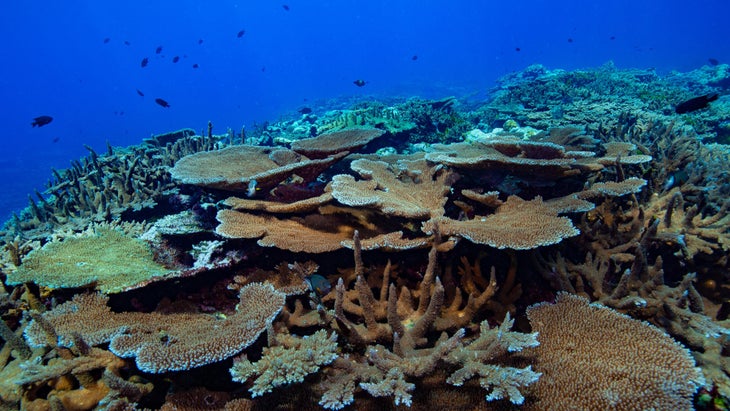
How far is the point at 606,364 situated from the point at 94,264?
4.52 metres

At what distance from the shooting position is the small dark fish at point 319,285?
318 cm

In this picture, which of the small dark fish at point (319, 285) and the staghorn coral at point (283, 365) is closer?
the staghorn coral at point (283, 365)

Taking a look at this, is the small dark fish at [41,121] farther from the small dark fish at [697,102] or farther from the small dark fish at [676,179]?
the small dark fish at [697,102]

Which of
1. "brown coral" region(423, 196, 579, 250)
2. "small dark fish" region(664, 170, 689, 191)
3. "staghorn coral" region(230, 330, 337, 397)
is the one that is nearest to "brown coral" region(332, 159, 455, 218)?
"brown coral" region(423, 196, 579, 250)

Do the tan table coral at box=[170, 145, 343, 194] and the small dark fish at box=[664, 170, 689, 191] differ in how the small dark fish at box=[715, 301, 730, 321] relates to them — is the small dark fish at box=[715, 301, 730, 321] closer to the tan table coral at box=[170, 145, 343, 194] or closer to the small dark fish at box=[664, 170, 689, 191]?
the small dark fish at box=[664, 170, 689, 191]

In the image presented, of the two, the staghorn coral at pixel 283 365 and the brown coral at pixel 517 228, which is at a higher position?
the brown coral at pixel 517 228

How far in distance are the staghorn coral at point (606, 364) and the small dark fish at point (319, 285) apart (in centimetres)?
177

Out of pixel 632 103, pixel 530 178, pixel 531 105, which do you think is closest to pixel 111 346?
pixel 530 178

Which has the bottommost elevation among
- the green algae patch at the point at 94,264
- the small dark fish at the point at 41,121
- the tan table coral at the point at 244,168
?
the green algae patch at the point at 94,264

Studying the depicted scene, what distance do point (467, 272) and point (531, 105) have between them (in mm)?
10917

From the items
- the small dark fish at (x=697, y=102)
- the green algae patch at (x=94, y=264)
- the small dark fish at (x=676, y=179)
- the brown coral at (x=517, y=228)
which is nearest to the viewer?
the brown coral at (x=517, y=228)

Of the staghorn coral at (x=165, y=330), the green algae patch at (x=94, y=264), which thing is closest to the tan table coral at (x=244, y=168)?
the green algae patch at (x=94, y=264)

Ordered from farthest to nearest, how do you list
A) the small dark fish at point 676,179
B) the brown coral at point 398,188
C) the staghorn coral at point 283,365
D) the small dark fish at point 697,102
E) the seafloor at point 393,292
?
the small dark fish at point 697,102 < the small dark fish at point 676,179 < the brown coral at point 398,188 < the seafloor at point 393,292 < the staghorn coral at point 283,365

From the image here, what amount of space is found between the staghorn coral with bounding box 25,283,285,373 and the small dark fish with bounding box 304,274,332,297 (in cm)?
53
